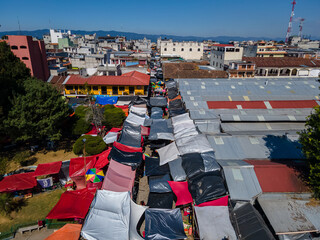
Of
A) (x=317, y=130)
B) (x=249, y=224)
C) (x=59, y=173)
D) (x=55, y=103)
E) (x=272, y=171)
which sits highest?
(x=317, y=130)

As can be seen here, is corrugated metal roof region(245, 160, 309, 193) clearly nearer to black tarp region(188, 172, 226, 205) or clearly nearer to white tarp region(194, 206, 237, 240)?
black tarp region(188, 172, 226, 205)

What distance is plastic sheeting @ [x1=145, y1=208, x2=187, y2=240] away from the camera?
10.1 metres

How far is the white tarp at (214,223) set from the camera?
975 centimetres

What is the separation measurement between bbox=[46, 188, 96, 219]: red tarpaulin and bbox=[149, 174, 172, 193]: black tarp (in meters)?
3.73

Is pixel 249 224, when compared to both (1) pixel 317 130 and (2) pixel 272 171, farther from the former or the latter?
(1) pixel 317 130

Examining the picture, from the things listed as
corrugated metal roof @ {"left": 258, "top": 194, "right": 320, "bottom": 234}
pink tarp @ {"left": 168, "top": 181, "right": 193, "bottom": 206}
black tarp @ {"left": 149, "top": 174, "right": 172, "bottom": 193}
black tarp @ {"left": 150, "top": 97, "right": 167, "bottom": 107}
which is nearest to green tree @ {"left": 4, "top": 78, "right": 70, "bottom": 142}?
black tarp @ {"left": 149, "top": 174, "right": 172, "bottom": 193}

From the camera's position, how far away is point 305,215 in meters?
9.95

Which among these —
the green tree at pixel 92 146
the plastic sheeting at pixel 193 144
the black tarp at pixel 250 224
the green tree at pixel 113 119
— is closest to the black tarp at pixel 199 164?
the plastic sheeting at pixel 193 144

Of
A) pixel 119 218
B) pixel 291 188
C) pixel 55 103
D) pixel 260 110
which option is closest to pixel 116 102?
pixel 55 103

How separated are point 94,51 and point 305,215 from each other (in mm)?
76210

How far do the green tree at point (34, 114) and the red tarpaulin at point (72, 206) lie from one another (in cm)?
801

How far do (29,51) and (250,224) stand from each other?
40191 mm

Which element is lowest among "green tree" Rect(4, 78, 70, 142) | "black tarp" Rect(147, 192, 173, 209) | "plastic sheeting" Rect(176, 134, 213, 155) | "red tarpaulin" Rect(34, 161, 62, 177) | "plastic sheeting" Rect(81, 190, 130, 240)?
"black tarp" Rect(147, 192, 173, 209)

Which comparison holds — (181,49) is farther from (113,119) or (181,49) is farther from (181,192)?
(181,192)
